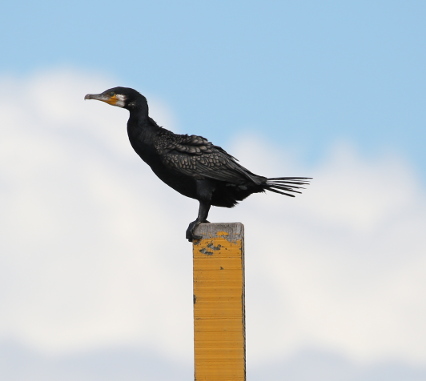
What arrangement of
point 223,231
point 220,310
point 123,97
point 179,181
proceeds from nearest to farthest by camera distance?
point 220,310 < point 223,231 < point 179,181 < point 123,97

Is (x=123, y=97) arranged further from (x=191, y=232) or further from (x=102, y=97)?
(x=191, y=232)

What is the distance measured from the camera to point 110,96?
10719 mm

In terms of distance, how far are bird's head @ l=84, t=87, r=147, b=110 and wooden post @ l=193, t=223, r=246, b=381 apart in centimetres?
177

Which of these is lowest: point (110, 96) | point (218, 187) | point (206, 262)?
point (206, 262)

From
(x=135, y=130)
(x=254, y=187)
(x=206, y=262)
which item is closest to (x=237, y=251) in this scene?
(x=206, y=262)

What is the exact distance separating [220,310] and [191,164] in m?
1.50

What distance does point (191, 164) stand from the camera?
10328 mm

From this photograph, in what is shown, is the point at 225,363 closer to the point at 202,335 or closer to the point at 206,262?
the point at 202,335

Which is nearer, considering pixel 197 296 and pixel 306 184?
pixel 197 296

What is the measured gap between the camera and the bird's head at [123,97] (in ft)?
35.0

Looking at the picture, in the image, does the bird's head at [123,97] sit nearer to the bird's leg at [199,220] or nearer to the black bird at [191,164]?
the black bird at [191,164]

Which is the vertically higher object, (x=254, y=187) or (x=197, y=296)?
(x=254, y=187)

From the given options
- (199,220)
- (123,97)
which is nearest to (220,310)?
(199,220)

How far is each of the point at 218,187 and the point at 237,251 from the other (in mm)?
887
